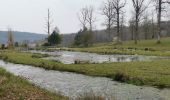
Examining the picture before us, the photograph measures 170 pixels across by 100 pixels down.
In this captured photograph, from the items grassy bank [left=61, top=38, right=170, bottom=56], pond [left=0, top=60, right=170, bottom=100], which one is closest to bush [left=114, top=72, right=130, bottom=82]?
pond [left=0, top=60, right=170, bottom=100]

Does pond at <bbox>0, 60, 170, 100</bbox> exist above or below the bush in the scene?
below

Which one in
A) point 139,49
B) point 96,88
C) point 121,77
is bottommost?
point 96,88

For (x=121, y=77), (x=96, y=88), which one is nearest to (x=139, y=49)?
(x=121, y=77)

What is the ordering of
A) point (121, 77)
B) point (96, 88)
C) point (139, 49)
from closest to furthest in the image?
point (96, 88) → point (121, 77) → point (139, 49)

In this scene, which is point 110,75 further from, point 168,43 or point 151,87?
point 168,43

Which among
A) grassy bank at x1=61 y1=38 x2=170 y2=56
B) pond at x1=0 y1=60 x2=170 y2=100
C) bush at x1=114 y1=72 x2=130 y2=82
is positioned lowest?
pond at x1=0 y1=60 x2=170 y2=100

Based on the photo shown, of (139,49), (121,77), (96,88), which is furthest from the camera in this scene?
(139,49)

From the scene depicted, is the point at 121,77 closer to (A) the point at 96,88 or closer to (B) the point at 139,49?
(A) the point at 96,88

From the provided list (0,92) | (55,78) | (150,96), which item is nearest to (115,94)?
(150,96)

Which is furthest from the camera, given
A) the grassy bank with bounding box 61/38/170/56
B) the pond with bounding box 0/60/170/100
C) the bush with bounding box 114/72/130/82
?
the grassy bank with bounding box 61/38/170/56

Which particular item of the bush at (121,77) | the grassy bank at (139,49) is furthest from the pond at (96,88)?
the grassy bank at (139,49)

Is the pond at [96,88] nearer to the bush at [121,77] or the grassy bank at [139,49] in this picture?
the bush at [121,77]

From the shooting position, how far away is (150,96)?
17.0 m

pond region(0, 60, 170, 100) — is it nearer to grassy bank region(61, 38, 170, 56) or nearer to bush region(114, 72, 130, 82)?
bush region(114, 72, 130, 82)
